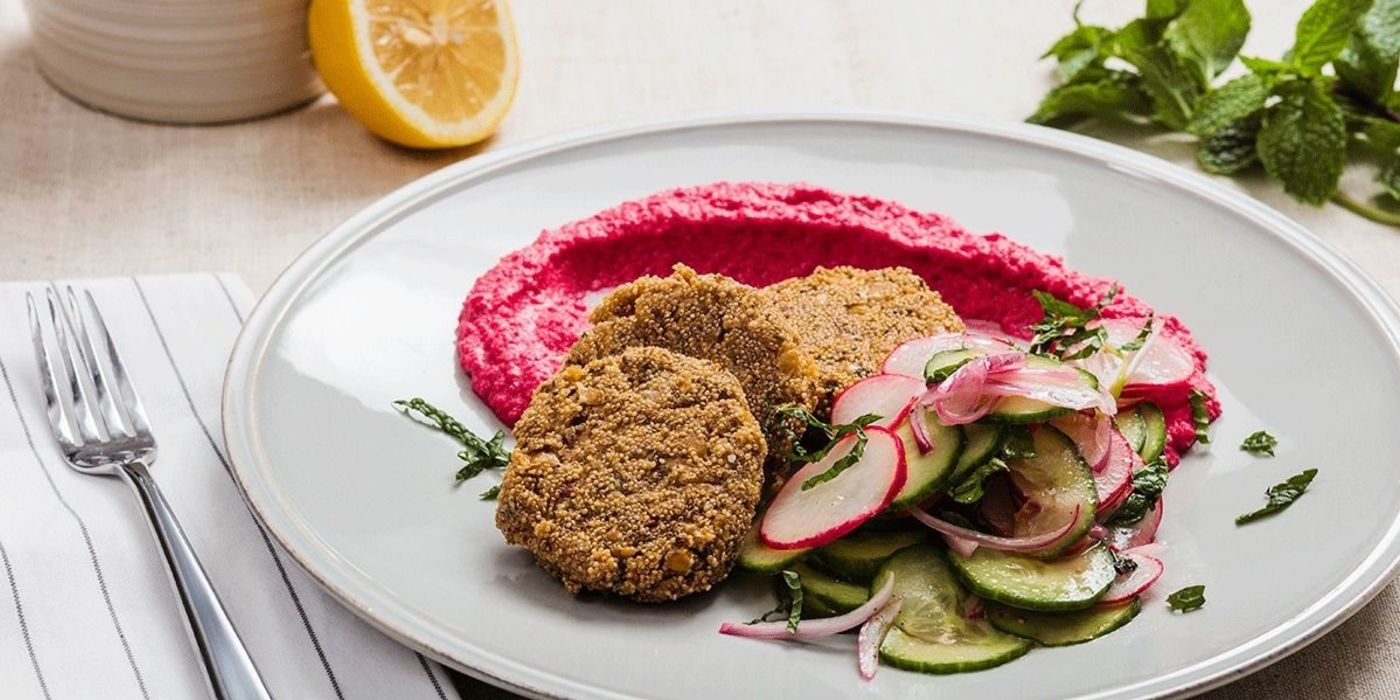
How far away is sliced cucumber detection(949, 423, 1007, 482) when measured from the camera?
Result: 3611 millimetres

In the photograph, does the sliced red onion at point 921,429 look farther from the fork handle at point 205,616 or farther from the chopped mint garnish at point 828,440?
the fork handle at point 205,616

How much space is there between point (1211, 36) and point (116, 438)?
4.61 m

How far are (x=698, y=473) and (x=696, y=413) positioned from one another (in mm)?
167

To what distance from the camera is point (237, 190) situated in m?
6.15

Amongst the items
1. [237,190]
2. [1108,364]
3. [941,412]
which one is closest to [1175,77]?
[1108,364]

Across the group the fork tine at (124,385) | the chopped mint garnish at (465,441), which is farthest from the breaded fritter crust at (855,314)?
the fork tine at (124,385)

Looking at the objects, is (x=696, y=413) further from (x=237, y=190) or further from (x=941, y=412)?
(x=237, y=190)

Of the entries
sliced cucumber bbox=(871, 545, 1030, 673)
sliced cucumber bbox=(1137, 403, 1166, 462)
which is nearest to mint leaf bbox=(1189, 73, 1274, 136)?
sliced cucumber bbox=(1137, 403, 1166, 462)

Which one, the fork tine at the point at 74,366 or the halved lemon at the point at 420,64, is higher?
the halved lemon at the point at 420,64

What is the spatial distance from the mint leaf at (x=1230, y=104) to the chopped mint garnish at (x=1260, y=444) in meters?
2.31

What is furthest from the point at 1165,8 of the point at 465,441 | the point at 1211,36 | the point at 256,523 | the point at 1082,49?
the point at 256,523

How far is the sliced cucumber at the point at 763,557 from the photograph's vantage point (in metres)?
3.57

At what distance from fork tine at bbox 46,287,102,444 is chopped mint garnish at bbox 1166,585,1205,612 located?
2925mm

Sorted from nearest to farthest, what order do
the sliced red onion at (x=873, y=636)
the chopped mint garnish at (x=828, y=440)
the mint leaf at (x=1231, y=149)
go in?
1. the sliced red onion at (x=873, y=636)
2. the chopped mint garnish at (x=828, y=440)
3. the mint leaf at (x=1231, y=149)
